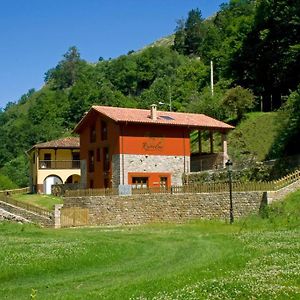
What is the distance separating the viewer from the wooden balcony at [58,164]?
233ft

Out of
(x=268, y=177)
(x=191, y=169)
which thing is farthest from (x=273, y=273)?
(x=191, y=169)

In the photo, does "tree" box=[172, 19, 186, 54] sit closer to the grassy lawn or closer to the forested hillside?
the forested hillside

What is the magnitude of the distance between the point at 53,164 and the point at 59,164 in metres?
0.78

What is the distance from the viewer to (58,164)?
71.7m

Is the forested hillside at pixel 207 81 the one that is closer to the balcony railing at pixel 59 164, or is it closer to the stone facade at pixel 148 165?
the stone facade at pixel 148 165

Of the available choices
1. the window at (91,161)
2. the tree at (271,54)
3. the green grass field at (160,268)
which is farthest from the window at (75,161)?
the green grass field at (160,268)

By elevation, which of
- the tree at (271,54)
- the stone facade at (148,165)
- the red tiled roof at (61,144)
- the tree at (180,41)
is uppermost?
the tree at (180,41)

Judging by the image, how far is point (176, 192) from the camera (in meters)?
40.1

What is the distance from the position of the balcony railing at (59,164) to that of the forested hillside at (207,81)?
17.3 meters

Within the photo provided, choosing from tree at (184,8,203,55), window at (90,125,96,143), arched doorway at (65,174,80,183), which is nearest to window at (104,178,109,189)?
window at (90,125,96,143)

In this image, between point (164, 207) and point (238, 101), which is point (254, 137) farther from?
point (164, 207)

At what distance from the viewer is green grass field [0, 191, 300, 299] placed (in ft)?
41.8

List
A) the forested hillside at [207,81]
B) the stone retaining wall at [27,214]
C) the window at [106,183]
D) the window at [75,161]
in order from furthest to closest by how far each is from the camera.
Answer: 1. the window at [75,161]
2. the forested hillside at [207,81]
3. the window at [106,183]
4. the stone retaining wall at [27,214]

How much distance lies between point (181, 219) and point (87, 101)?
94.9 m
